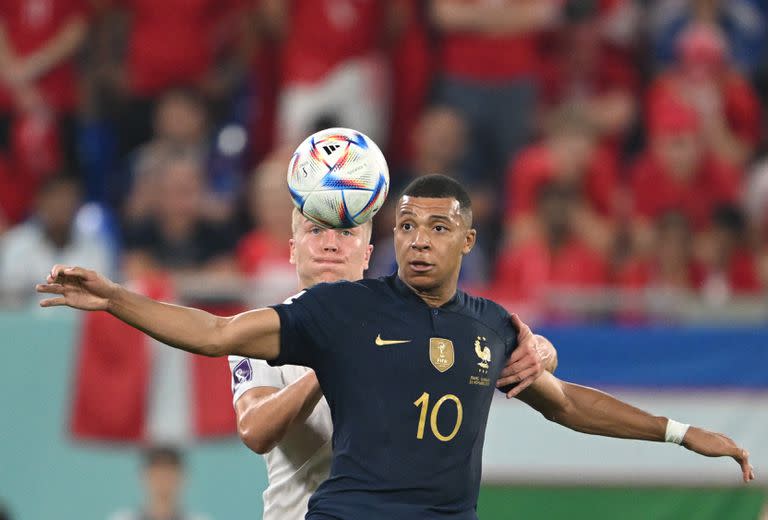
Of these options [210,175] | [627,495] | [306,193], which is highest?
[210,175]

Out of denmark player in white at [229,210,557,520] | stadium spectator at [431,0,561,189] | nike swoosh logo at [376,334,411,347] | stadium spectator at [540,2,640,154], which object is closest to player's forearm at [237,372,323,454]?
denmark player in white at [229,210,557,520]

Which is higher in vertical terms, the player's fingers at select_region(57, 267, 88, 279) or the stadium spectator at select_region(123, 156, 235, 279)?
the stadium spectator at select_region(123, 156, 235, 279)

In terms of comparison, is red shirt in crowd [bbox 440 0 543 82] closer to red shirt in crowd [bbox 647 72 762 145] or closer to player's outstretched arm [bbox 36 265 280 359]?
red shirt in crowd [bbox 647 72 762 145]

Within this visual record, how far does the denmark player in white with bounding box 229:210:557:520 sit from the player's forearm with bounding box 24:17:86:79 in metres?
5.90

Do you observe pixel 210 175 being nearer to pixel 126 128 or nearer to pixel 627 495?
pixel 126 128

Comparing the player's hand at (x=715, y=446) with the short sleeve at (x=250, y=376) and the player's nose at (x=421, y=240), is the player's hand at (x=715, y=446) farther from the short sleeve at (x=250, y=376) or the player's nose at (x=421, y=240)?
the short sleeve at (x=250, y=376)

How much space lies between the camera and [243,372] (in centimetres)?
543

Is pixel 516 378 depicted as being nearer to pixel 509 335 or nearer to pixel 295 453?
pixel 509 335

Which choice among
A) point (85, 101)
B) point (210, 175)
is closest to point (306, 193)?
point (210, 175)

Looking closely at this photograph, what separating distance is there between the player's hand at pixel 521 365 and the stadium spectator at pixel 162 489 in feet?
13.6

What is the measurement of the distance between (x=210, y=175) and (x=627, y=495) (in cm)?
408

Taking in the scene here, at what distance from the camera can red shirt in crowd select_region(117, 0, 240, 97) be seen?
11086 millimetres

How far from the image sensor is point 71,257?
9680 millimetres

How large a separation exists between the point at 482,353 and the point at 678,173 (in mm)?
6348
